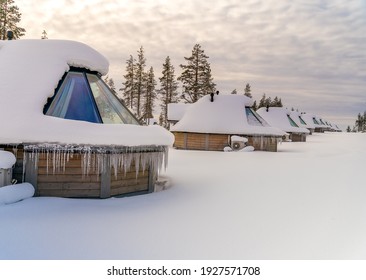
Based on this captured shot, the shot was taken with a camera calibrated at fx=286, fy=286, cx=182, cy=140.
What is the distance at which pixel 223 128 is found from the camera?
2203 cm

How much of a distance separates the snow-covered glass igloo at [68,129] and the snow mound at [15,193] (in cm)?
23

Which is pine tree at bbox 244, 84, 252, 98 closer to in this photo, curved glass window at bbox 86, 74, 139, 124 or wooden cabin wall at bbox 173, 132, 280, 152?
wooden cabin wall at bbox 173, 132, 280, 152

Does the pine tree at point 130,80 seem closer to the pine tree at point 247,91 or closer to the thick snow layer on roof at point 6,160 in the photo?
the pine tree at point 247,91

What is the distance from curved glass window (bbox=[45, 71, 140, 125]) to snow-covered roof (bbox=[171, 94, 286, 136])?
1407 centimetres

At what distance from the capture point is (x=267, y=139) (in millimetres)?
22188

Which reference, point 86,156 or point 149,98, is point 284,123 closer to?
point 149,98

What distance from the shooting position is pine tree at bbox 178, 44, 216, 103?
41.7 meters

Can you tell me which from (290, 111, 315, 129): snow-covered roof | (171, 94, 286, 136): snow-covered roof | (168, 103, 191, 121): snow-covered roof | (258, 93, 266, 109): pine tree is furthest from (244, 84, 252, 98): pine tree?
(171, 94, 286, 136): snow-covered roof

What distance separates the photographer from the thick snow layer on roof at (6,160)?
6.03 metres

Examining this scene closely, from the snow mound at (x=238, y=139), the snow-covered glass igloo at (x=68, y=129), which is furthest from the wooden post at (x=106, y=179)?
the snow mound at (x=238, y=139)

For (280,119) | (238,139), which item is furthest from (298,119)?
(238,139)

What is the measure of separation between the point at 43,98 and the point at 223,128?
16348 millimetres
